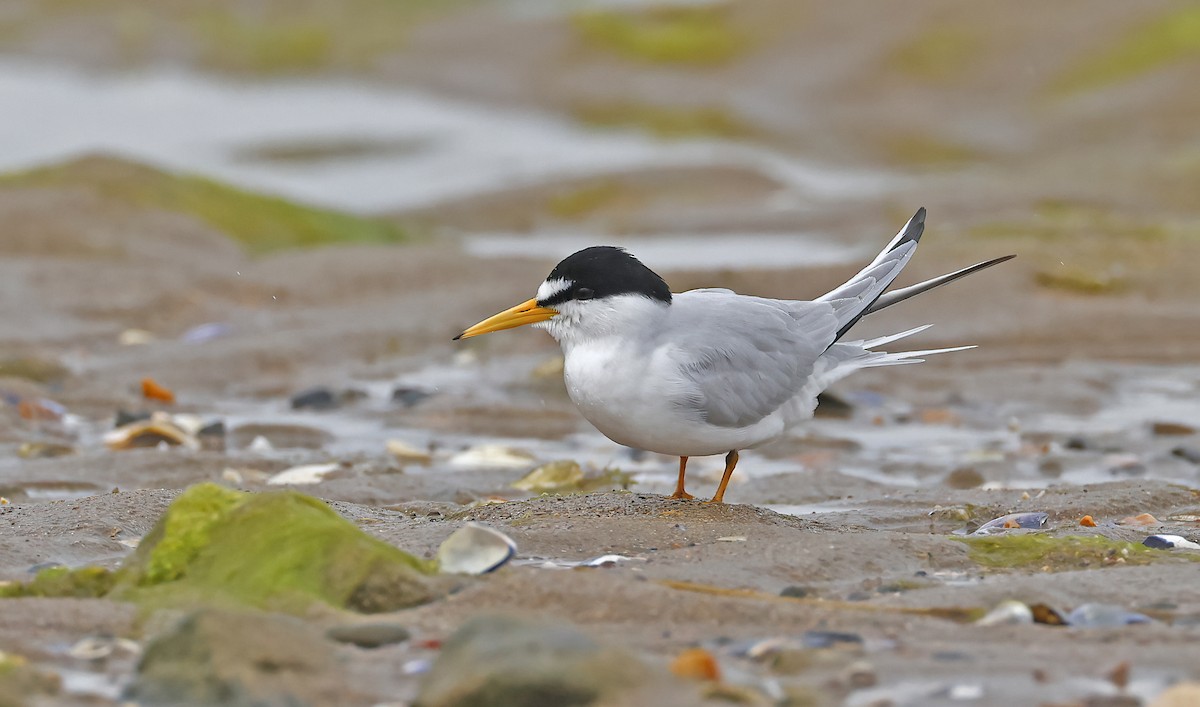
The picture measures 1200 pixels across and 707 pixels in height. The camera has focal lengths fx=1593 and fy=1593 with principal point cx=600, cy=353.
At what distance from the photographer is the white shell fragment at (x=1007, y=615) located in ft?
11.6

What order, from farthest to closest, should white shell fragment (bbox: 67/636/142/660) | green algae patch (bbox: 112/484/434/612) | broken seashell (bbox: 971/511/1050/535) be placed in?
broken seashell (bbox: 971/511/1050/535) → green algae patch (bbox: 112/484/434/612) → white shell fragment (bbox: 67/636/142/660)

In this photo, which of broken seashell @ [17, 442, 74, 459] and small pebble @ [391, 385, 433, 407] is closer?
broken seashell @ [17, 442, 74, 459]

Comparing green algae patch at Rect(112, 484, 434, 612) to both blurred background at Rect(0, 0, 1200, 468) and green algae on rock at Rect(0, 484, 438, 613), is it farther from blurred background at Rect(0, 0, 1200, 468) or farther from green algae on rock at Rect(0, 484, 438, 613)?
blurred background at Rect(0, 0, 1200, 468)

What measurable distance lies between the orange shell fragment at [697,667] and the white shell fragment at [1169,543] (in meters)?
1.87

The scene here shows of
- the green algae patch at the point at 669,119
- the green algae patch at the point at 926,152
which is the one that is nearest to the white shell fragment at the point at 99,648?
the green algae patch at the point at 926,152

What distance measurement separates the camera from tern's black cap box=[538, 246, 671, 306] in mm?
4684

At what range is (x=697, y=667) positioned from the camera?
310 centimetres

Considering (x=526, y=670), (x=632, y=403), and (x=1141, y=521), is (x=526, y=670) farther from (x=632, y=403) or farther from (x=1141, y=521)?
(x=1141, y=521)

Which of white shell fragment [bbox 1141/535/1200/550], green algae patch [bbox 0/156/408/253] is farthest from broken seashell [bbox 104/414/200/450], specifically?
green algae patch [bbox 0/156/408/253]

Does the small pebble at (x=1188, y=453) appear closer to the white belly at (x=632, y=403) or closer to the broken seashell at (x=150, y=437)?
the white belly at (x=632, y=403)

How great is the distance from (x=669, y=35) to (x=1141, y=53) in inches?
259

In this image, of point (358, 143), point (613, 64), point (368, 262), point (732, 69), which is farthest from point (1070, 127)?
point (368, 262)

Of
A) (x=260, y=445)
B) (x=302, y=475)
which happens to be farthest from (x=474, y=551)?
(x=260, y=445)

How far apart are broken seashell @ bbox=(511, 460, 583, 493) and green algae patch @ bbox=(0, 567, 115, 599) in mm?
2455
